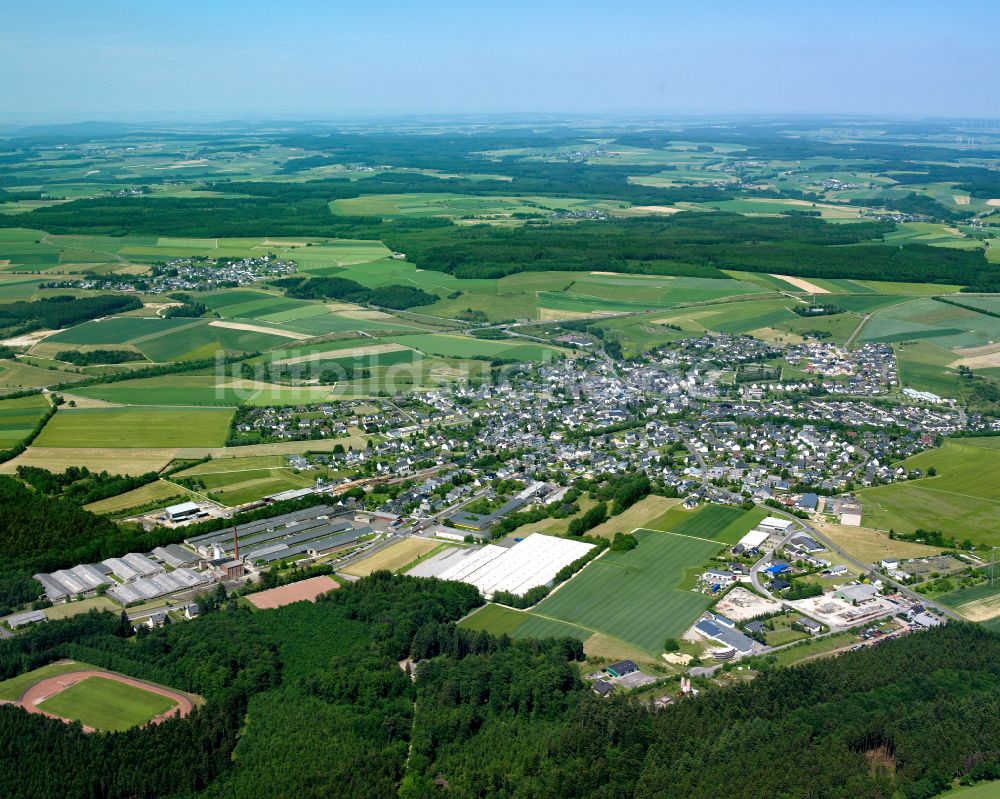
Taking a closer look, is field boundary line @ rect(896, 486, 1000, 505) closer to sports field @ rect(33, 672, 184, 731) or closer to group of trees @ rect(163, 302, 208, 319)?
sports field @ rect(33, 672, 184, 731)

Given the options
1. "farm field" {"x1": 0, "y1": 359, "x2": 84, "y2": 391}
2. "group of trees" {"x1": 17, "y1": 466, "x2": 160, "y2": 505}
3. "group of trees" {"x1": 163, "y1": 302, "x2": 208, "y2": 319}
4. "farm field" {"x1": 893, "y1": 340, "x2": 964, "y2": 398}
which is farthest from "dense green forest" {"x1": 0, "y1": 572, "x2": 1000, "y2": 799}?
"group of trees" {"x1": 163, "y1": 302, "x2": 208, "y2": 319}

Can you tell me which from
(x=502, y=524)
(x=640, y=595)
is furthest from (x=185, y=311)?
(x=640, y=595)

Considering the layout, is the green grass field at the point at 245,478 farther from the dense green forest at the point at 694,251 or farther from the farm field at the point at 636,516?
the dense green forest at the point at 694,251

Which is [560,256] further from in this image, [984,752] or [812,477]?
[984,752]

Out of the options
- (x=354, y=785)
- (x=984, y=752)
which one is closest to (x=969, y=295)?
(x=984, y=752)

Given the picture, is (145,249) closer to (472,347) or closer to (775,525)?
(472,347)
